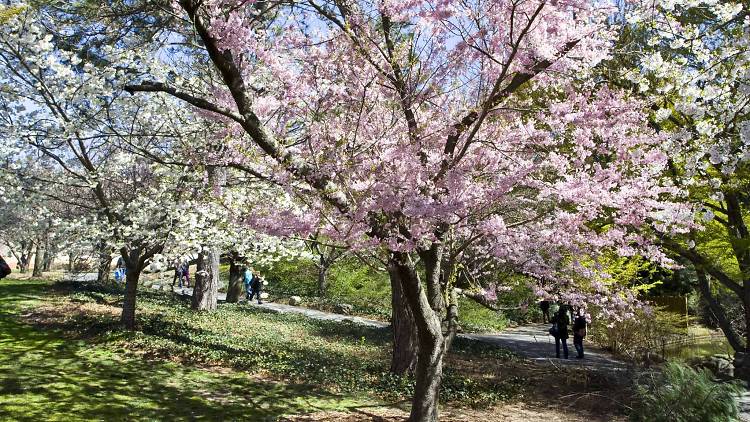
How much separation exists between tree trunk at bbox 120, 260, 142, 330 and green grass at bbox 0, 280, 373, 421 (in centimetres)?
115

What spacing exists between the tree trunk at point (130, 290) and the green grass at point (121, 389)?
1.15m

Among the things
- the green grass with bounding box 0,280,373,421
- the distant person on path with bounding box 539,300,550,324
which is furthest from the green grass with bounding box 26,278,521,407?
the distant person on path with bounding box 539,300,550,324

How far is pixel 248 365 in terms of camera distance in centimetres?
989

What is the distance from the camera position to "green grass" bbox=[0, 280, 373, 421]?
6.85m

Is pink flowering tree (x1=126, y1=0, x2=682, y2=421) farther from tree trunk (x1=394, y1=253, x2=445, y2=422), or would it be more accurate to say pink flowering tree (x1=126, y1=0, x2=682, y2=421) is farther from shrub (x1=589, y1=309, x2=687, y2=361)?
shrub (x1=589, y1=309, x2=687, y2=361)

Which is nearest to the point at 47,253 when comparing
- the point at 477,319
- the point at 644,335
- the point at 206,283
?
the point at 206,283

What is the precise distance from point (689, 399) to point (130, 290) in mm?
10148

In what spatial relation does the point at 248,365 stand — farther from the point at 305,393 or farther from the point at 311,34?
the point at 311,34

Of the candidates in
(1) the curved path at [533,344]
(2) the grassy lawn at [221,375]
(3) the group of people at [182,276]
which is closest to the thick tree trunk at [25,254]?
(3) the group of people at [182,276]

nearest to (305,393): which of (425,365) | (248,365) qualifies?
(248,365)

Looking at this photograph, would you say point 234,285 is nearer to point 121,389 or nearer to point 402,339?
point 402,339

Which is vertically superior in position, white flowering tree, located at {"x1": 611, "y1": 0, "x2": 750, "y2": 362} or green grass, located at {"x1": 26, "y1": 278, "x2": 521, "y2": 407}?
white flowering tree, located at {"x1": 611, "y1": 0, "x2": 750, "y2": 362}

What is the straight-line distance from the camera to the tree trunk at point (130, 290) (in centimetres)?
1094

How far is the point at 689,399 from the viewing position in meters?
5.91
